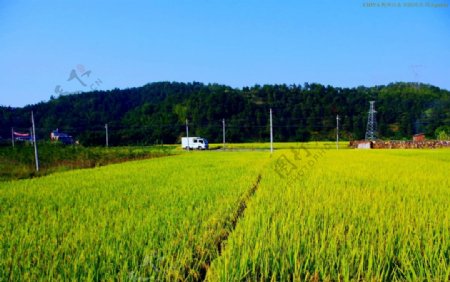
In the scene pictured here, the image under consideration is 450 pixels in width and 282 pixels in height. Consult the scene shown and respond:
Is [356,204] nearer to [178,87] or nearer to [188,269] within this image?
[188,269]

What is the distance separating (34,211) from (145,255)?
2.38 m

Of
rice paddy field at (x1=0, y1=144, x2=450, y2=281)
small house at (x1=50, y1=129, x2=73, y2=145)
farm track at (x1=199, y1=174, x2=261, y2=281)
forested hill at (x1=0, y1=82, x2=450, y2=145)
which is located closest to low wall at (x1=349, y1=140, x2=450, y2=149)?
forested hill at (x1=0, y1=82, x2=450, y2=145)

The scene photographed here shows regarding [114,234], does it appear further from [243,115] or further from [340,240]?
[243,115]

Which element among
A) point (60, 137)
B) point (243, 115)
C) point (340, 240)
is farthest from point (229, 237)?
point (243, 115)

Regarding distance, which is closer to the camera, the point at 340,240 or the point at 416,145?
the point at 340,240

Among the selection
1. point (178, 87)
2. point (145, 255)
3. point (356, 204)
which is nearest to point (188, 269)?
point (145, 255)

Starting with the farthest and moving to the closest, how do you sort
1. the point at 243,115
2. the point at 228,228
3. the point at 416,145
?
the point at 243,115, the point at 416,145, the point at 228,228

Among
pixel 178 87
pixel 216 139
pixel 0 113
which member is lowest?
pixel 216 139

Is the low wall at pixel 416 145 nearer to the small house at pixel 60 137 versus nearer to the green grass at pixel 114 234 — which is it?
the small house at pixel 60 137

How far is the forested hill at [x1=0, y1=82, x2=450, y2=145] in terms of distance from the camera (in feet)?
145

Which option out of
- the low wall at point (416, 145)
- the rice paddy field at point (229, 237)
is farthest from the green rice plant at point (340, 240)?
the low wall at point (416, 145)

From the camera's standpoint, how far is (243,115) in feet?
190

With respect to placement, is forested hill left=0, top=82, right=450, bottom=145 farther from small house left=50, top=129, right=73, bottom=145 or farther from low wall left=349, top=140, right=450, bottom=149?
low wall left=349, top=140, right=450, bottom=149

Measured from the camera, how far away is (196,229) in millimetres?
3055
